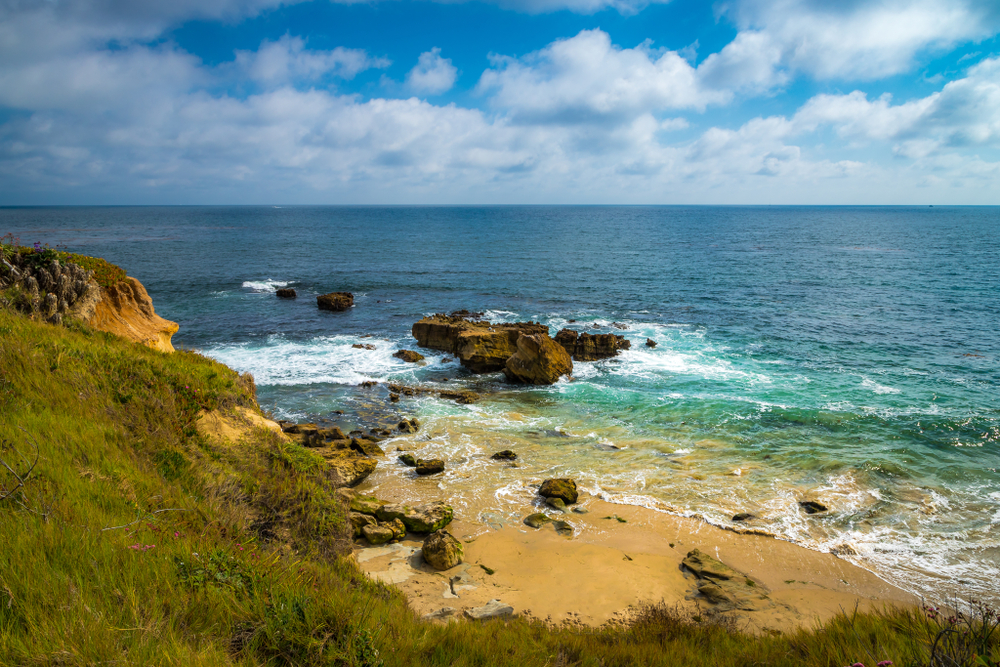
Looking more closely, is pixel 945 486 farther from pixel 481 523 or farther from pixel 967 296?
pixel 967 296

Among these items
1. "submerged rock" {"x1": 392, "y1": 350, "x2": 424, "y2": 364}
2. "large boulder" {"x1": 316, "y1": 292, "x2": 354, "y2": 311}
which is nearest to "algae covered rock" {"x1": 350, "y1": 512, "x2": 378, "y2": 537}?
"submerged rock" {"x1": 392, "y1": 350, "x2": 424, "y2": 364}

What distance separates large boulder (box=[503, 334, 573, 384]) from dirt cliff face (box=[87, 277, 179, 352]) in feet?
46.0

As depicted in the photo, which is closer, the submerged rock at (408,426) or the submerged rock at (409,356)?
the submerged rock at (408,426)

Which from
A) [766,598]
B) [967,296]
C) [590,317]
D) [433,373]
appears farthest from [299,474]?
[967,296]

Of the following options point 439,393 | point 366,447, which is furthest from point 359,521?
point 439,393

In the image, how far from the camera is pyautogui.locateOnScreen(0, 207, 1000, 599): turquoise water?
1313 cm

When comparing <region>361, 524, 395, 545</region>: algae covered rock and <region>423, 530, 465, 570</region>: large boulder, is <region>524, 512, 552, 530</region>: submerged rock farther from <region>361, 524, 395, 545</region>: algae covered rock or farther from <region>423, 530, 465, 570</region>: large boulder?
<region>361, 524, 395, 545</region>: algae covered rock

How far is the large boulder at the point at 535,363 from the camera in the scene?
23378 mm

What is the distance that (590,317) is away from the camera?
36.0 metres

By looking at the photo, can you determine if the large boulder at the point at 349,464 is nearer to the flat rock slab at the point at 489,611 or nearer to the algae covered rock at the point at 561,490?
the algae covered rock at the point at 561,490

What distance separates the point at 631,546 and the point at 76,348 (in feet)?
40.0

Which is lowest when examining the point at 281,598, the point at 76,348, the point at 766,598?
the point at 766,598

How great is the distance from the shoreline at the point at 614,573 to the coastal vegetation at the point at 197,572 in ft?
2.85

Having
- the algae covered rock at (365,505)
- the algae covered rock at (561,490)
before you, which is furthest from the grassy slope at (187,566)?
the algae covered rock at (561,490)
